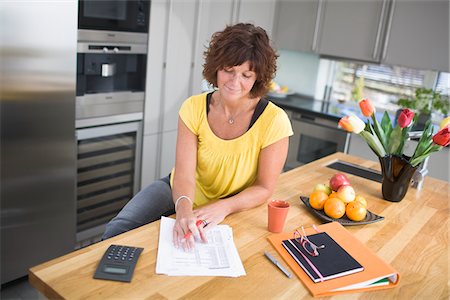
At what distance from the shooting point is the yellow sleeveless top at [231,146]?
5.85ft

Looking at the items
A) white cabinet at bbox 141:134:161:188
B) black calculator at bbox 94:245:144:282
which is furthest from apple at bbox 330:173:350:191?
white cabinet at bbox 141:134:161:188

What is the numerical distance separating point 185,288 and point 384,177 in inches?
43.6

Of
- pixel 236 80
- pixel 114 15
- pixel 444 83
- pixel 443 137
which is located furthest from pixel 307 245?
pixel 444 83

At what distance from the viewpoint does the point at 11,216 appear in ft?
7.51

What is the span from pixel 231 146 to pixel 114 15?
133 centimetres

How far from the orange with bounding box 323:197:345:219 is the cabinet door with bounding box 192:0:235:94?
5.90 feet

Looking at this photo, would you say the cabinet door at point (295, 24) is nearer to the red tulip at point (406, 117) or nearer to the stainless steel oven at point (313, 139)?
the stainless steel oven at point (313, 139)

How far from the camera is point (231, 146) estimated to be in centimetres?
179

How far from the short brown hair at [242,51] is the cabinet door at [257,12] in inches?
78.5

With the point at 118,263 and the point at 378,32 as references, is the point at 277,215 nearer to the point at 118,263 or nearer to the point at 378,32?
the point at 118,263

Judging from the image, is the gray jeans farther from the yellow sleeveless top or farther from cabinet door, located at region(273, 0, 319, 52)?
cabinet door, located at region(273, 0, 319, 52)

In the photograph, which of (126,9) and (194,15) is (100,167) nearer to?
(126,9)

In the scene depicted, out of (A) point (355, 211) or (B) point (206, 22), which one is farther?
(B) point (206, 22)

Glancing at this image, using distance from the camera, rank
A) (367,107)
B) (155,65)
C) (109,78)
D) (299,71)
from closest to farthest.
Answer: (367,107)
(109,78)
(155,65)
(299,71)
